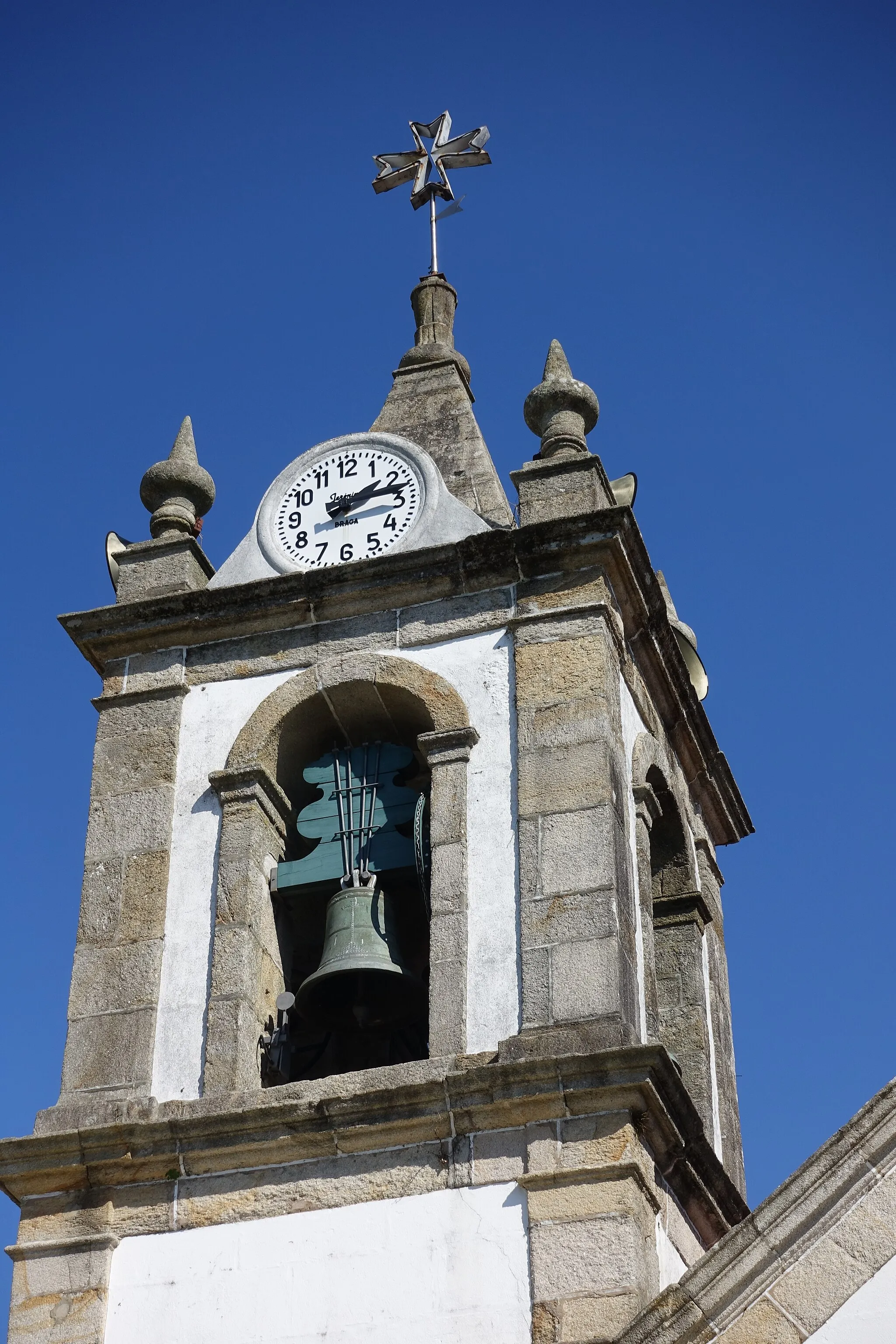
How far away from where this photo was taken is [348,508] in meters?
14.5

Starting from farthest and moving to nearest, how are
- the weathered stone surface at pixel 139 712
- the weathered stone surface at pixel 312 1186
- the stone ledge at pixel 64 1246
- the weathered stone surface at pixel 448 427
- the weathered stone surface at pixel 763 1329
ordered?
1. the weathered stone surface at pixel 448 427
2. the weathered stone surface at pixel 139 712
3. the stone ledge at pixel 64 1246
4. the weathered stone surface at pixel 312 1186
5. the weathered stone surface at pixel 763 1329

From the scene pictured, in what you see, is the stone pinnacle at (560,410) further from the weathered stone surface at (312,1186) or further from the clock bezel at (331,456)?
the weathered stone surface at (312,1186)

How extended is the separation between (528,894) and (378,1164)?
1574 mm

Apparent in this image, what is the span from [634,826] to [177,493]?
370 centimetres

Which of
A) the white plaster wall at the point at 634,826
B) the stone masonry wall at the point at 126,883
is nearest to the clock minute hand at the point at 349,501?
the stone masonry wall at the point at 126,883

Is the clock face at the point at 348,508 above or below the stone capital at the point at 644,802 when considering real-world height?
above

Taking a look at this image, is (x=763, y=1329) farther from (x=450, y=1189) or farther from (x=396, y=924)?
(x=396, y=924)

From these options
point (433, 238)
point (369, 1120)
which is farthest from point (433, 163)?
point (369, 1120)

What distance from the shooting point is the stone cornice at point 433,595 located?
1355 centimetres

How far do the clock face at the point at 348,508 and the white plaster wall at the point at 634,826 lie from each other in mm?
A: 1631

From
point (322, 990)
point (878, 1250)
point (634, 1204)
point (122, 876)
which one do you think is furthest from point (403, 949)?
point (878, 1250)

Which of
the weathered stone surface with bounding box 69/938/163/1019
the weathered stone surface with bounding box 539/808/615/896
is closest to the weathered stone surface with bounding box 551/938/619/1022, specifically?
the weathered stone surface with bounding box 539/808/615/896

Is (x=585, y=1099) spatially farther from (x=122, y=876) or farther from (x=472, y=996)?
(x=122, y=876)

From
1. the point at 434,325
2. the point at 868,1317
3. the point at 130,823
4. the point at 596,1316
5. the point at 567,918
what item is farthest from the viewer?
the point at 434,325
